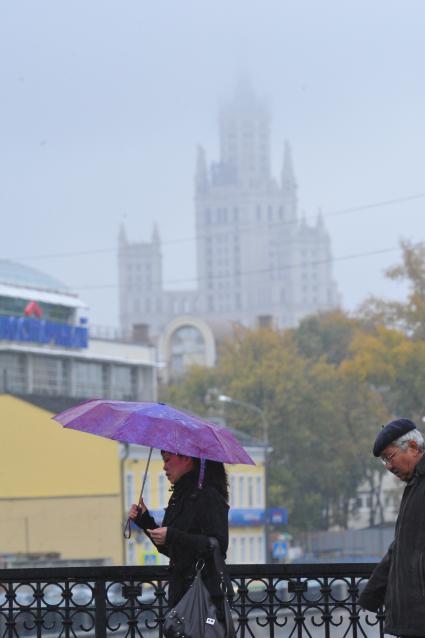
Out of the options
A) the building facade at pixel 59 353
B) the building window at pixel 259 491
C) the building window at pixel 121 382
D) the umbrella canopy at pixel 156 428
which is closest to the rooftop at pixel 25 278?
the building facade at pixel 59 353

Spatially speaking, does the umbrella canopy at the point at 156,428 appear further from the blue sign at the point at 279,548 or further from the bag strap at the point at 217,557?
the blue sign at the point at 279,548

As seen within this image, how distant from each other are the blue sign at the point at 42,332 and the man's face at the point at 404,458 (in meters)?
92.8

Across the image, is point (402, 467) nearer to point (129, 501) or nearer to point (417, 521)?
point (417, 521)

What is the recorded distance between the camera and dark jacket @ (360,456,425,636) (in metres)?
8.23

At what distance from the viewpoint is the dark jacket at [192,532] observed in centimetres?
932

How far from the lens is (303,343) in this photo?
427 ft

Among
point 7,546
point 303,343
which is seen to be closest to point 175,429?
point 7,546

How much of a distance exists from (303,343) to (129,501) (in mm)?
57985

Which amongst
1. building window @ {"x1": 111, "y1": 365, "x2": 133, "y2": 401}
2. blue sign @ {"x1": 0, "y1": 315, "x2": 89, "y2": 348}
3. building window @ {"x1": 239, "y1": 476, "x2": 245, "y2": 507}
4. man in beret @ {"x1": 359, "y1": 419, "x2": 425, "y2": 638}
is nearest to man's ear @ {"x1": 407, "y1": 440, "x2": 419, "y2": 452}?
man in beret @ {"x1": 359, "y1": 419, "x2": 425, "y2": 638}

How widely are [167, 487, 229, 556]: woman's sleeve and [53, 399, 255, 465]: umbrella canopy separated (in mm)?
228

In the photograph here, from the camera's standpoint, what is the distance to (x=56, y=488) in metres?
69.8

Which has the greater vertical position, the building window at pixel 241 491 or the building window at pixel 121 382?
the building window at pixel 121 382

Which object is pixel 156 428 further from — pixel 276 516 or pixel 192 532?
pixel 276 516

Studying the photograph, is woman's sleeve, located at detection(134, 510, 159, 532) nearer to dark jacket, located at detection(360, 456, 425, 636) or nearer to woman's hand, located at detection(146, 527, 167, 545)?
woman's hand, located at detection(146, 527, 167, 545)
